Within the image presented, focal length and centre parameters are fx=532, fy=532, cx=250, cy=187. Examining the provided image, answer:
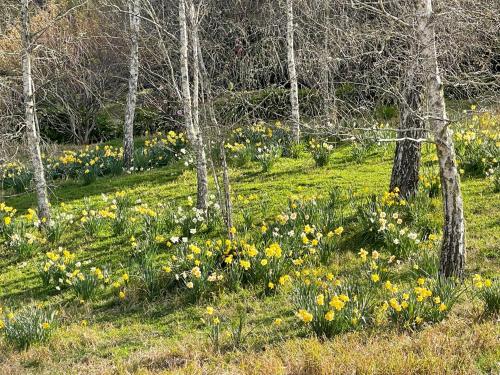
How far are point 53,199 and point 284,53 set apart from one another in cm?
885

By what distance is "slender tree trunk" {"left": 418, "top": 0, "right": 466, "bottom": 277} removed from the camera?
4.74 m

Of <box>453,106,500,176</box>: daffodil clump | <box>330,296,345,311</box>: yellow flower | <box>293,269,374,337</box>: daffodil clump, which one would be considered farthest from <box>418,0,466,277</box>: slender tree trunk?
<box>453,106,500,176</box>: daffodil clump

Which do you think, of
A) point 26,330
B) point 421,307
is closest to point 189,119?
point 26,330

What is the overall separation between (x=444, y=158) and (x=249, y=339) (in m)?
2.45

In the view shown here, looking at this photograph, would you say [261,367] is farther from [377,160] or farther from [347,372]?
[377,160]

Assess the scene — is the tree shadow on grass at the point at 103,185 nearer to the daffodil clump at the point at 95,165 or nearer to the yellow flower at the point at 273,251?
the daffodil clump at the point at 95,165

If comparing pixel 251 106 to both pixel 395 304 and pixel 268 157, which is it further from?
pixel 395 304

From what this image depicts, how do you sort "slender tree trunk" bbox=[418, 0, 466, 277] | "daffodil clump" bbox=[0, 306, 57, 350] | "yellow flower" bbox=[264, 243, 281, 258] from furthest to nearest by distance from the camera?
"yellow flower" bbox=[264, 243, 281, 258]
"daffodil clump" bbox=[0, 306, 57, 350]
"slender tree trunk" bbox=[418, 0, 466, 277]

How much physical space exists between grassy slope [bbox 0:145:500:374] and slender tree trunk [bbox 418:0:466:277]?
51cm

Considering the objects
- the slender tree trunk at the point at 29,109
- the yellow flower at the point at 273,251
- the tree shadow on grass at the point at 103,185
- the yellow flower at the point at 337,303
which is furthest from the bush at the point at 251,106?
the slender tree trunk at the point at 29,109

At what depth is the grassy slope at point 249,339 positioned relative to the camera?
3986mm

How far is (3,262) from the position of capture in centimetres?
753

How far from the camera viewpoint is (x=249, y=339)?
4.82 m

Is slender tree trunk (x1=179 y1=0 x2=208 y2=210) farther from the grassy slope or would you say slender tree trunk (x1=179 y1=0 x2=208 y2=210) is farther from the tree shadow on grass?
the tree shadow on grass
